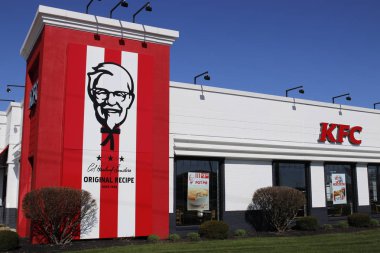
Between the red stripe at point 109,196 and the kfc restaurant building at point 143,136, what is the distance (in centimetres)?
4

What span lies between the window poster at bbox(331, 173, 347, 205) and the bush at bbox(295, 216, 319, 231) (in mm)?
3563

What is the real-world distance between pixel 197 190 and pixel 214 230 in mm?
2467

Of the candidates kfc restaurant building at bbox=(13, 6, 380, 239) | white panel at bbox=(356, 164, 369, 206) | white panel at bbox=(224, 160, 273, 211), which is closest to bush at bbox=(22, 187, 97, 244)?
kfc restaurant building at bbox=(13, 6, 380, 239)

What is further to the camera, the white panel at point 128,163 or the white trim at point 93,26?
the white panel at point 128,163

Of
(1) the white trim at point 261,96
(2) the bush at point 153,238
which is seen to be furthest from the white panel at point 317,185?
(2) the bush at point 153,238

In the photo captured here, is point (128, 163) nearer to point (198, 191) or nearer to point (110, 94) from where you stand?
point (110, 94)

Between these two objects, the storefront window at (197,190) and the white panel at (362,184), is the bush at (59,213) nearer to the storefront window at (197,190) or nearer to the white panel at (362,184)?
the storefront window at (197,190)

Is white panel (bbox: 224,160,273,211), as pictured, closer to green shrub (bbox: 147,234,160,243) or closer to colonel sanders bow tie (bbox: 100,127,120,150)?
green shrub (bbox: 147,234,160,243)

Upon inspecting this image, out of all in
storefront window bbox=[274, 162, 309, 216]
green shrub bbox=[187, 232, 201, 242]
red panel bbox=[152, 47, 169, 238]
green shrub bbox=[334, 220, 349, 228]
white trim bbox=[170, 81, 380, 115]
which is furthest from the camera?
storefront window bbox=[274, 162, 309, 216]

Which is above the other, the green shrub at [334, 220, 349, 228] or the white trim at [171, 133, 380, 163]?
the white trim at [171, 133, 380, 163]

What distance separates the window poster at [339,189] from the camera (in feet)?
77.6

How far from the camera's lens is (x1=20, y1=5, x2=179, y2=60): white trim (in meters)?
16.0

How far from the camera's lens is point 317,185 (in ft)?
74.6

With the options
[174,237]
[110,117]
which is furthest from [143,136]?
[174,237]
